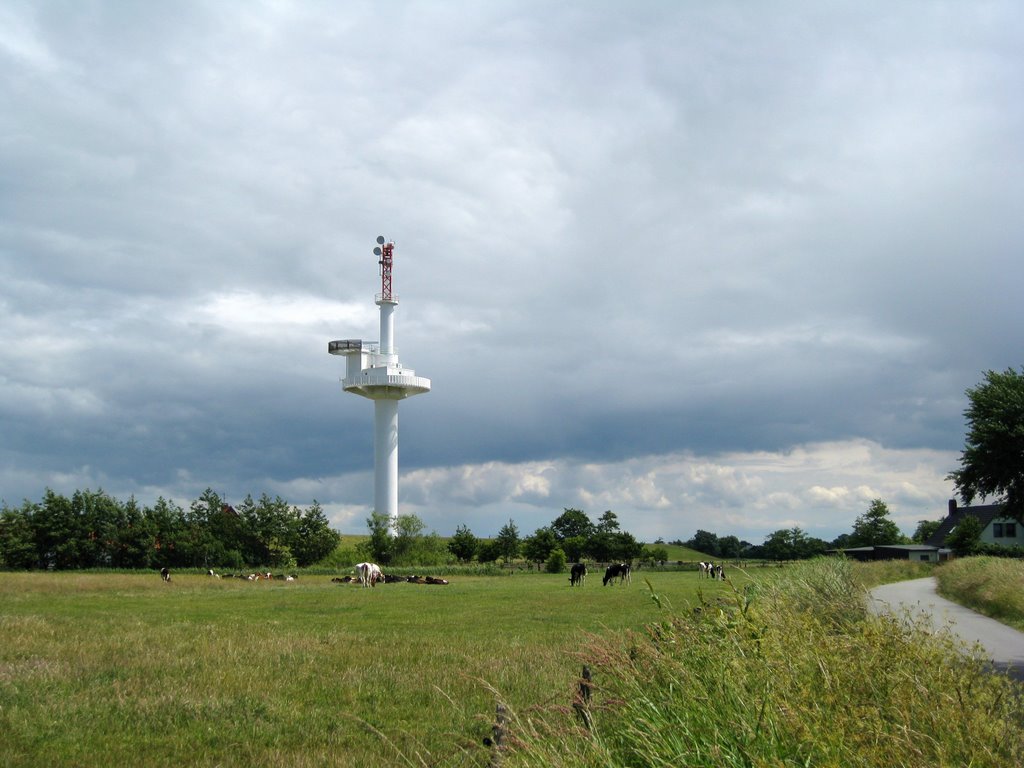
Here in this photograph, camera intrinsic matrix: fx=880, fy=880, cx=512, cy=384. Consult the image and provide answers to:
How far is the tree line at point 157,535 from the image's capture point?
75.8 m

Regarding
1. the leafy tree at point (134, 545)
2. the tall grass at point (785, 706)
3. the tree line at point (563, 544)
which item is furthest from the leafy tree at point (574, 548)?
the tall grass at point (785, 706)

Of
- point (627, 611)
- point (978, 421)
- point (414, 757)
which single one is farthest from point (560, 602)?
point (414, 757)

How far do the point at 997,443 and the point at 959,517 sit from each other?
80.1 meters

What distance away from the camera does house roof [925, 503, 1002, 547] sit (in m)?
98.3

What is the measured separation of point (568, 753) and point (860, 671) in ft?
9.00

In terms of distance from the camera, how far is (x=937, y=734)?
6586 mm

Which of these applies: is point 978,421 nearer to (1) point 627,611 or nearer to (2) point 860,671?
(1) point 627,611

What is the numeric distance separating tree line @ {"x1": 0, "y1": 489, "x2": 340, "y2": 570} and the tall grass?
7667cm

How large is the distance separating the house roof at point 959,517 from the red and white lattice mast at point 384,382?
62.0 m

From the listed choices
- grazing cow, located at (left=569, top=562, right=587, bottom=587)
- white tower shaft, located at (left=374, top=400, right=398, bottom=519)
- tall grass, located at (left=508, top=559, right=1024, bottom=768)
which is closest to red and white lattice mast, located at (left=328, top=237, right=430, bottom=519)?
white tower shaft, located at (left=374, top=400, right=398, bottom=519)

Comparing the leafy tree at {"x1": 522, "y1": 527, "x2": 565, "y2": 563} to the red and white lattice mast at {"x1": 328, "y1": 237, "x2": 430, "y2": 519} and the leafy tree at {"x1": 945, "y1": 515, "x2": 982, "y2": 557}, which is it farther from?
the leafy tree at {"x1": 945, "y1": 515, "x2": 982, "y2": 557}

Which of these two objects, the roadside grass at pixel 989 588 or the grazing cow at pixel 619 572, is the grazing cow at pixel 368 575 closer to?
the grazing cow at pixel 619 572

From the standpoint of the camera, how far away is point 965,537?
8756 centimetres

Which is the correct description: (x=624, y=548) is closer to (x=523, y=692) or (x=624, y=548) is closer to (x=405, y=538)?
(x=405, y=538)
